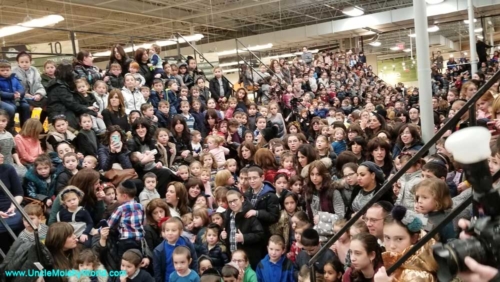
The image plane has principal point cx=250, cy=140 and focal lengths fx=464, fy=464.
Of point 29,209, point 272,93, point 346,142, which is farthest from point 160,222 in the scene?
point 272,93

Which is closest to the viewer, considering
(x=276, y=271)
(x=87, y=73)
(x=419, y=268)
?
(x=419, y=268)

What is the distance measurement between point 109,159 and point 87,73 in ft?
6.35

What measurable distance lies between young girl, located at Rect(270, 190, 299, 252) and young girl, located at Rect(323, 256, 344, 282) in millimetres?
926

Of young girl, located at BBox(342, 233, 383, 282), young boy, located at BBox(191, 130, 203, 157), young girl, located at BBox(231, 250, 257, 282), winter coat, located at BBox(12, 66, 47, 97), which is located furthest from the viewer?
young boy, located at BBox(191, 130, 203, 157)

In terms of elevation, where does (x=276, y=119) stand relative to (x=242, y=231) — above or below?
above

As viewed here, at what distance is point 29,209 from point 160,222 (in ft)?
3.43

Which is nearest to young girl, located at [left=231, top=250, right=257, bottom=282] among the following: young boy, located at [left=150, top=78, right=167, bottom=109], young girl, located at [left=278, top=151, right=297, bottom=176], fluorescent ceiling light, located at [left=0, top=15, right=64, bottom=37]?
young girl, located at [left=278, top=151, right=297, bottom=176]

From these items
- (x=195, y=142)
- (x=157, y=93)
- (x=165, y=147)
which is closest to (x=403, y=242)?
(x=165, y=147)

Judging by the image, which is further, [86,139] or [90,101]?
[90,101]

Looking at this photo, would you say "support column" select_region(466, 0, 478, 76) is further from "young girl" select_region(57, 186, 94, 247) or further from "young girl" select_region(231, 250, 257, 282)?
"young girl" select_region(57, 186, 94, 247)

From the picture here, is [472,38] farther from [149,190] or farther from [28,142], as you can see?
[28,142]

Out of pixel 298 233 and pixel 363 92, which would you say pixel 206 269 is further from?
pixel 363 92

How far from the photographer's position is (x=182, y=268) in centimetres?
334

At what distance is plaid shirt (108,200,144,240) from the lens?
362 cm
